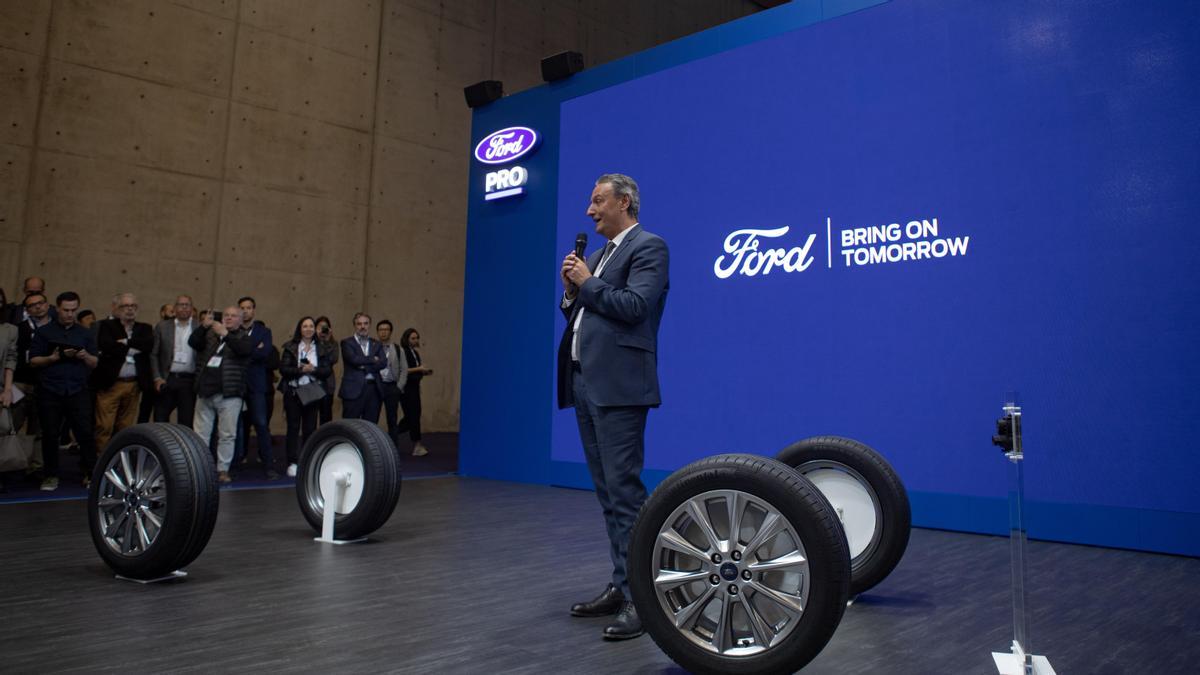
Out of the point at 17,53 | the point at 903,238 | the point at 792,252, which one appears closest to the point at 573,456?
the point at 792,252

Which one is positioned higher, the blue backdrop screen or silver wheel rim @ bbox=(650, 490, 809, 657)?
the blue backdrop screen

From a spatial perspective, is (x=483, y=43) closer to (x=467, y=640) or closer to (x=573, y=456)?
(x=573, y=456)

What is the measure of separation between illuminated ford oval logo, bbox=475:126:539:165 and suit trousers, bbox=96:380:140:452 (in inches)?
155

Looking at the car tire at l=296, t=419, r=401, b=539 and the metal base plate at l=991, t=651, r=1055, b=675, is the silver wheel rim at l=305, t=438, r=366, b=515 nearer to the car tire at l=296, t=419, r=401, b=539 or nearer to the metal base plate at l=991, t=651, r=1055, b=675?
the car tire at l=296, t=419, r=401, b=539

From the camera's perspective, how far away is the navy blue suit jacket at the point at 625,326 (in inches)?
108

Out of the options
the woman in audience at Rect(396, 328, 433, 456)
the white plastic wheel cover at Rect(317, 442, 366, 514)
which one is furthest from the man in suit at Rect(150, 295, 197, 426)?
the white plastic wheel cover at Rect(317, 442, 366, 514)

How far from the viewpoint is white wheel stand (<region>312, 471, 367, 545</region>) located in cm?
436

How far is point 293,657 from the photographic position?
7.77 feet

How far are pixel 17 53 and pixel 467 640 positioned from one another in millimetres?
9115

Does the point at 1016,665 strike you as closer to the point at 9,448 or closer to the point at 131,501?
the point at 131,501

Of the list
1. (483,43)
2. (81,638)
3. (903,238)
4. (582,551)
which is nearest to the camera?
(81,638)

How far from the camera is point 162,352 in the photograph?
7.04 metres

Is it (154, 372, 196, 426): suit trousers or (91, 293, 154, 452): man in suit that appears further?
(154, 372, 196, 426): suit trousers

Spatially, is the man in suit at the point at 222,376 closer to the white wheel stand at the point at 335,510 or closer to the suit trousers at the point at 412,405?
the suit trousers at the point at 412,405
